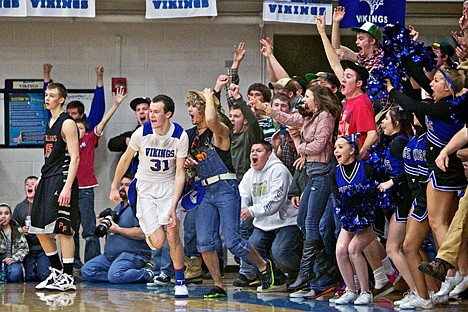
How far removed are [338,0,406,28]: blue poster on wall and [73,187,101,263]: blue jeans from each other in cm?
379

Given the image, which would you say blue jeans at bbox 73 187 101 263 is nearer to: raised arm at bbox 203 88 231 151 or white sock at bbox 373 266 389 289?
raised arm at bbox 203 88 231 151

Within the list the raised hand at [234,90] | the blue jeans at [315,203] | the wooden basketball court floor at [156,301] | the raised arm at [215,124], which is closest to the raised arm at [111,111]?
the wooden basketball court floor at [156,301]

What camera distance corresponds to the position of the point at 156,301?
8.73m

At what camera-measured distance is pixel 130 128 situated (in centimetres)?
1230

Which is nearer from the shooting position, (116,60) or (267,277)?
(267,277)

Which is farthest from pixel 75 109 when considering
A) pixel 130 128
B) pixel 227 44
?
pixel 227 44

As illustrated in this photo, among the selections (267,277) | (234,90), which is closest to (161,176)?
(234,90)

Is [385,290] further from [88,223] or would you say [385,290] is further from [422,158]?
[88,223]

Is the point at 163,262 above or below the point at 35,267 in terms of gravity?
above

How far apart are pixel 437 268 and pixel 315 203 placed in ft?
5.58

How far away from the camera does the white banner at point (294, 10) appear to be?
11.3m

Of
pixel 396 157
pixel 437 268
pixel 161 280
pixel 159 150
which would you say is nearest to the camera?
pixel 437 268

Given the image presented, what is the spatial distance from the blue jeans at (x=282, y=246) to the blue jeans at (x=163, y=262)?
1044 mm

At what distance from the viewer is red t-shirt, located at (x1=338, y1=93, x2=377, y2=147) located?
27.4 feet
